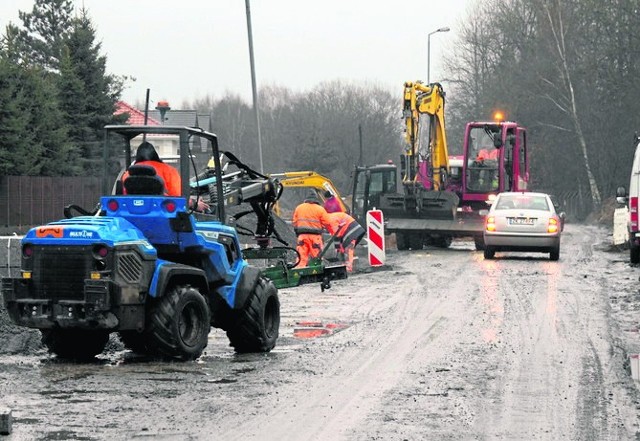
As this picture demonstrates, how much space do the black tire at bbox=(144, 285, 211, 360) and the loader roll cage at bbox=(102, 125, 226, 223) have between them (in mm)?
927

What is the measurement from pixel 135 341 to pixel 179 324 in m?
0.56

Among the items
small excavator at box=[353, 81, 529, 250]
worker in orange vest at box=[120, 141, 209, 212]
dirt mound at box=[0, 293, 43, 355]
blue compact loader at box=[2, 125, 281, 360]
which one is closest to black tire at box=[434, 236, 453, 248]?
small excavator at box=[353, 81, 529, 250]

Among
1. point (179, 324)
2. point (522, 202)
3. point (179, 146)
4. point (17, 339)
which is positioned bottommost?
point (17, 339)

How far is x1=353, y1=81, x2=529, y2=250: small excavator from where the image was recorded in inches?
1251

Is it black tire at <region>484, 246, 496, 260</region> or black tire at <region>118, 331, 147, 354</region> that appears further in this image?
black tire at <region>484, 246, 496, 260</region>

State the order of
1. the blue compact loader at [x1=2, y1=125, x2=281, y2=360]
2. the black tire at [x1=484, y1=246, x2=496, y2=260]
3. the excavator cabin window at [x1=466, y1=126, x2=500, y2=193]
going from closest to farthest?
the blue compact loader at [x1=2, y1=125, x2=281, y2=360] → the black tire at [x1=484, y1=246, x2=496, y2=260] → the excavator cabin window at [x1=466, y1=126, x2=500, y2=193]

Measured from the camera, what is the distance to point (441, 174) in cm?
3441

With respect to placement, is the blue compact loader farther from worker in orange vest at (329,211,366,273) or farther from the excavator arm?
the excavator arm

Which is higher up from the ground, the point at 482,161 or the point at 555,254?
the point at 482,161

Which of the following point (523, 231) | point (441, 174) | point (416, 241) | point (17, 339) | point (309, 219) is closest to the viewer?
point (17, 339)

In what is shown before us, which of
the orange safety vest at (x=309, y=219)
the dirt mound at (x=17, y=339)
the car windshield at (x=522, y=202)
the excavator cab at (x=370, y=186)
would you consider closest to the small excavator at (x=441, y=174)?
the excavator cab at (x=370, y=186)

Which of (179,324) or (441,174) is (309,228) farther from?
(441,174)

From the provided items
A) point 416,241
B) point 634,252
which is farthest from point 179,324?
point 416,241

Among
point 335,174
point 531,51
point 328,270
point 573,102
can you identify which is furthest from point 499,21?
point 328,270
